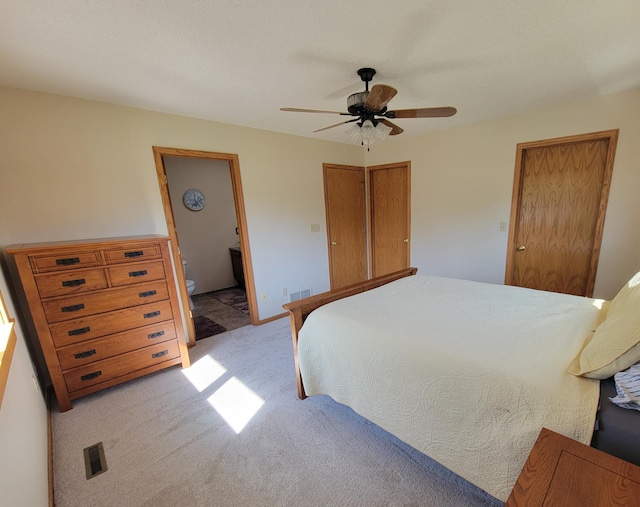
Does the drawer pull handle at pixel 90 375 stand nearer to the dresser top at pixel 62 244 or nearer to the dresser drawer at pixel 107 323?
the dresser drawer at pixel 107 323

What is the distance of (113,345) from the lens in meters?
2.05

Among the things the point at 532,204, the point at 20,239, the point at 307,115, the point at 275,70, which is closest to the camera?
the point at 275,70

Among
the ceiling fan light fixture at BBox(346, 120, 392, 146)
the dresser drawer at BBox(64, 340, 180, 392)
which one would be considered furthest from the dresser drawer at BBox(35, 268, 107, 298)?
the ceiling fan light fixture at BBox(346, 120, 392, 146)

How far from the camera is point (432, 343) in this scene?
1.32 m

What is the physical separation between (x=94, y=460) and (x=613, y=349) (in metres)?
2.58

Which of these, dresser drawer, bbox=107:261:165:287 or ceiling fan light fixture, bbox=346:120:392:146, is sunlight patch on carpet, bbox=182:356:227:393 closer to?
dresser drawer, bbox=107:261:165:287

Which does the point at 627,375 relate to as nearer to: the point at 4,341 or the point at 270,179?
the point at 4,341

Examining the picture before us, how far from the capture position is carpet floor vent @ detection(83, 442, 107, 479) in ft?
4.81

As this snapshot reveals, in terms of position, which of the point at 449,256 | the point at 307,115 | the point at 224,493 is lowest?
the point at 224,493

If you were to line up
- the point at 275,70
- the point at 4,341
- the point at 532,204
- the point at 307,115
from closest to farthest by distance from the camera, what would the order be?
1. the point at 4,341
2. the point at 275,70
3. the point at 307,115
4. the point at 532,204

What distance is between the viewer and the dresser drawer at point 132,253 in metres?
1.96

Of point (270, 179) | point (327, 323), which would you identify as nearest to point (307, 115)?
point (270, 179)

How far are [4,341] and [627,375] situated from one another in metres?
2.64

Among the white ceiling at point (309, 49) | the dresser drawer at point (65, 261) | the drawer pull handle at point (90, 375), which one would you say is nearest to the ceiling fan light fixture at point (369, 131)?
the white ceiling at point (309, 49)
